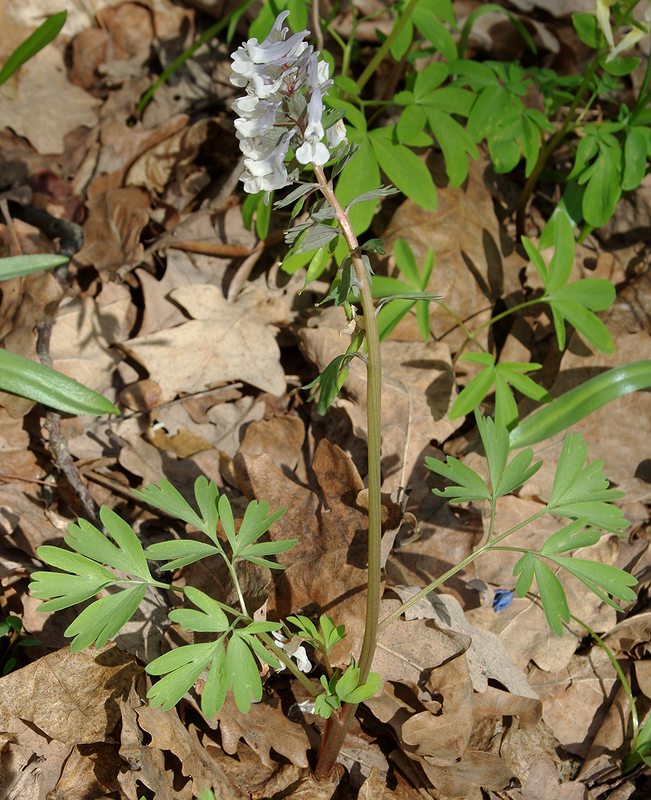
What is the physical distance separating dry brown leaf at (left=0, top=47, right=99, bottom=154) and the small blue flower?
9.81 ft

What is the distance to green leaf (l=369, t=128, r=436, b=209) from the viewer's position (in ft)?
8.77

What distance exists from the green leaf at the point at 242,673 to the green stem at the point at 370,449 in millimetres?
297

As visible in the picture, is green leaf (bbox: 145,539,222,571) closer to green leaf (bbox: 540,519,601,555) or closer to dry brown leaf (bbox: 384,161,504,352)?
green leaf (bbox: 540,519,601,555)

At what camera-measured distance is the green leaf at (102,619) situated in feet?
5.46

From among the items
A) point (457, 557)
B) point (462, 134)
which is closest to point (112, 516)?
point (457, 557)

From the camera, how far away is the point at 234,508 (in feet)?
Result: 8.42

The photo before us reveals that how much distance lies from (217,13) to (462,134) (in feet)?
6.53

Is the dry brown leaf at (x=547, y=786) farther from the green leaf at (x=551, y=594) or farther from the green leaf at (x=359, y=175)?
the green leaf at (x=359, y=175)

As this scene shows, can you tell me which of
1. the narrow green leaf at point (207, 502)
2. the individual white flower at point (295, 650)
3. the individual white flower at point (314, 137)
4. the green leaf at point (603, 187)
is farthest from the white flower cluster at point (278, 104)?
the green leaf at point (603, 187)

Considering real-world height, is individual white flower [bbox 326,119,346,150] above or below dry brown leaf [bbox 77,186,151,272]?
above

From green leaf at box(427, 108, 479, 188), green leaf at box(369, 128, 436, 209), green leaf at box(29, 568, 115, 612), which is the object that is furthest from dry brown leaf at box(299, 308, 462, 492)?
green leaf at box(29, 568, 115, 612)

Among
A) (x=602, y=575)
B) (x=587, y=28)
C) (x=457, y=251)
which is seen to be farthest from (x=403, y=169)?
(x=602, y=575)

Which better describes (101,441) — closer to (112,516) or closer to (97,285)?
(97,285)

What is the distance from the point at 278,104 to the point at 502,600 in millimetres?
1748
